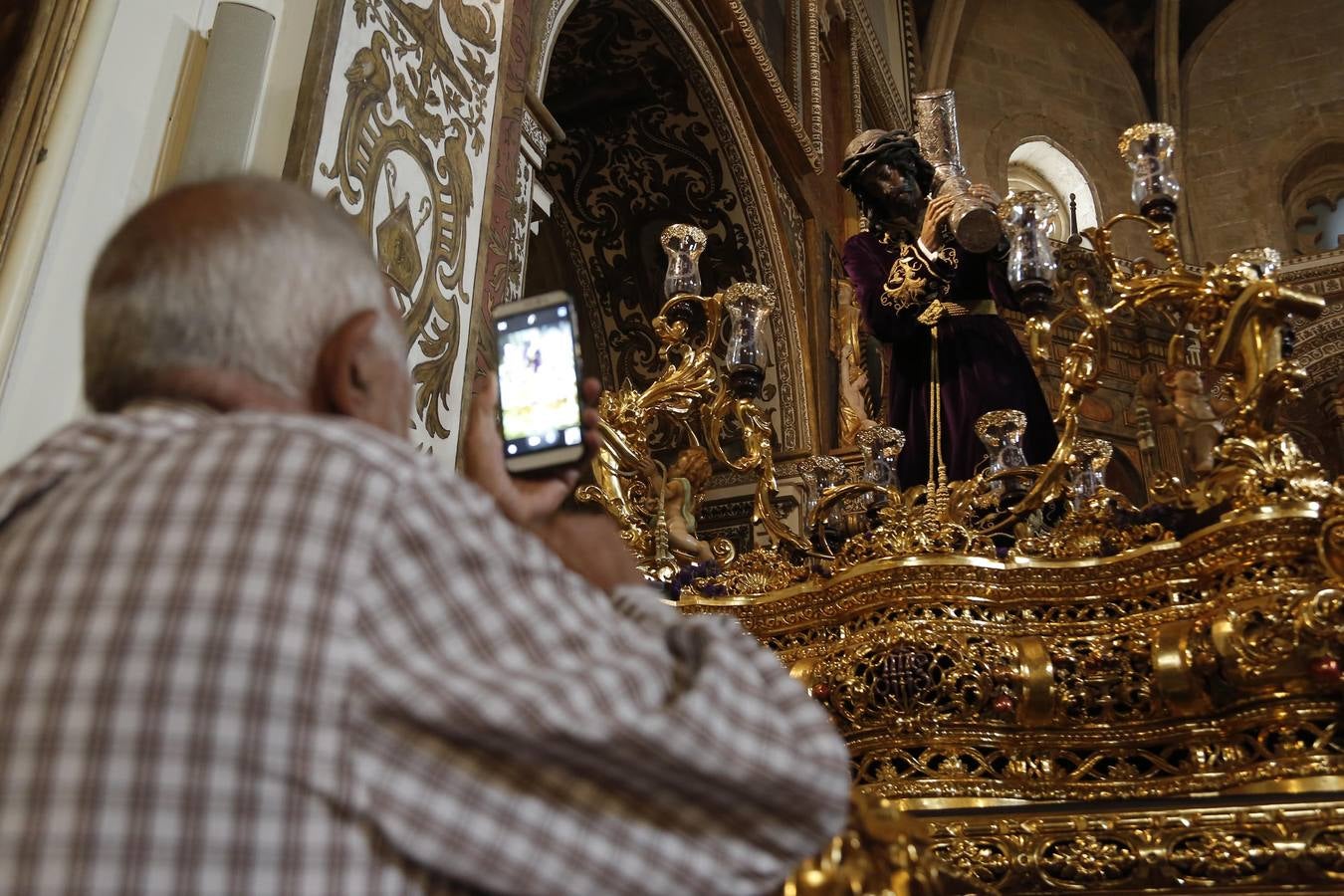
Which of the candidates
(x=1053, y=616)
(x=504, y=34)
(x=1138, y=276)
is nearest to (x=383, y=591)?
(x=1053, y=616)

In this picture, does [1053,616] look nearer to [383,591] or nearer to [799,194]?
[383,591]

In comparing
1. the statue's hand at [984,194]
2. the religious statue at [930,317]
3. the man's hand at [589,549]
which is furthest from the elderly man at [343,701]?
the statue's hand at [984,194]

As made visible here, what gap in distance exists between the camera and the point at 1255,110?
11383 millimetres

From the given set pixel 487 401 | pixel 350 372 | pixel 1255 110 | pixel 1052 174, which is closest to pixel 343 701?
pixel 350 372

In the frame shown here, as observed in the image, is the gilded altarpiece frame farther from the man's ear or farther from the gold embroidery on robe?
the man's ear

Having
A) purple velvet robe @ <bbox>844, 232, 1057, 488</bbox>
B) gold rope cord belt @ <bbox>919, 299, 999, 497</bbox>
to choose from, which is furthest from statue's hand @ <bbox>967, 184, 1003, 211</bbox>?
gold rope cord belt @ <bbox>919, 299, 999, 497</bbox>

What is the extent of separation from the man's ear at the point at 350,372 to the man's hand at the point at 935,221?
2.15m

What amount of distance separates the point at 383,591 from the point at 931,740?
1369 millimetres

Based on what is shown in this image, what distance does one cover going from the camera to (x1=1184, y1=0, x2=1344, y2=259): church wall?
1096 centimetres

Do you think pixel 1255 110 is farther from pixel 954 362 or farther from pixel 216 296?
pixel 216 296

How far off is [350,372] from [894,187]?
2348 mm

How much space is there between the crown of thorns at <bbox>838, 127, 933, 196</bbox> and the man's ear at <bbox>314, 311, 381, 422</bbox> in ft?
7.47

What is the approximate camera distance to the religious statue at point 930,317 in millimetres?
2740

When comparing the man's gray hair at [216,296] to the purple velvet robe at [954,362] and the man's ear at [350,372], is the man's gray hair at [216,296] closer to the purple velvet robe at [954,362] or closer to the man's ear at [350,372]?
the man's ear at [350,372]
